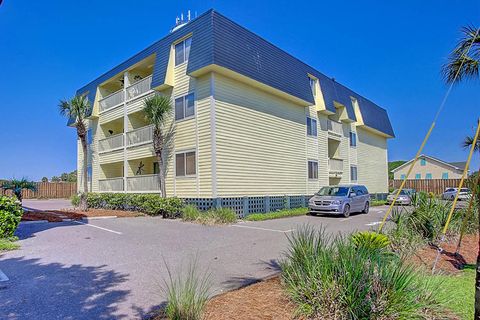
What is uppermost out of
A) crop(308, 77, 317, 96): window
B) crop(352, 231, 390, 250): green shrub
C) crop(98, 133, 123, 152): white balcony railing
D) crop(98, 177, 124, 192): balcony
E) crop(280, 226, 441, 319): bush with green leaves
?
crop(308, 77, 317, 96): window

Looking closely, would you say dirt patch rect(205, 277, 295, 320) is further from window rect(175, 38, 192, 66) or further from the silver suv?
window rect(175, 38, 192, 66)

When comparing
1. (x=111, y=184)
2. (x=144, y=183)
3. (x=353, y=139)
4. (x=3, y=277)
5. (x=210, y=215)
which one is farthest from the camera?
(x=353, y=139)

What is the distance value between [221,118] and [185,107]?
2.51 m

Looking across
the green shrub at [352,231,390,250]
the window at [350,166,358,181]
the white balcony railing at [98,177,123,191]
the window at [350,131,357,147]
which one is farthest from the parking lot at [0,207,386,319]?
the window at [350,131,357,147]

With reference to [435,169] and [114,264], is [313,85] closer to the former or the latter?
[114,264]

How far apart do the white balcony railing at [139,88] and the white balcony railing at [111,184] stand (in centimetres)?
592

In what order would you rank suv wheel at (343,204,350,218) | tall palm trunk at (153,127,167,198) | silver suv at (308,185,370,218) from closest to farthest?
tall palm trunk at (153,127,167,198) < silver suv at (308,185,370,218) < suv wheel at (343,204,350,218)

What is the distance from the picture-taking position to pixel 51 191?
39219 millimetres

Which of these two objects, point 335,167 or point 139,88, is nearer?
point 139,88

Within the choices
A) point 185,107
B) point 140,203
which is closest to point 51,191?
point 140,203

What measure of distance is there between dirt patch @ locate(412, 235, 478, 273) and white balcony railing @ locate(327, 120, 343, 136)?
17.1 m

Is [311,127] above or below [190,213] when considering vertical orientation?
above

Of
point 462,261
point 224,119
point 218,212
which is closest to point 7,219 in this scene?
point 218,212

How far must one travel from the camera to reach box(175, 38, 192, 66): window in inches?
670
